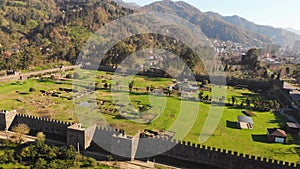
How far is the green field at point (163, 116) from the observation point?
78.4 feet

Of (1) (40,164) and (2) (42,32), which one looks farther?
(2) (42,32)

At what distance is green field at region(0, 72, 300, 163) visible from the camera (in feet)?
78.4

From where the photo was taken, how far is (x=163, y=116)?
30953mm

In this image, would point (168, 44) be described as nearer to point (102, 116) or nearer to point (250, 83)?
point (250, 83)

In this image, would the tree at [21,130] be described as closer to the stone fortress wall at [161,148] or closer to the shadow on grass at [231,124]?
the stone fortress wall at [161,148]

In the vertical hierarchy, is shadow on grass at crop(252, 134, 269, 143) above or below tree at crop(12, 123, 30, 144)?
below

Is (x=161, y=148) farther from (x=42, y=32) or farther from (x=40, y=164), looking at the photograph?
(x=42, y=32)

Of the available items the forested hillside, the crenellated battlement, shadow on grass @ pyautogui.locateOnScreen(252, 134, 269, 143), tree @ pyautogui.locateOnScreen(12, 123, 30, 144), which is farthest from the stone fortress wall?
the forested hillside

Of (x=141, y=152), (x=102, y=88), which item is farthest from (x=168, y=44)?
(x=141, y=152)

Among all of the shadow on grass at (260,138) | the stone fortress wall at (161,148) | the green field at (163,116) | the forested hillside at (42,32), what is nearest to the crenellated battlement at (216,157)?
the stone fortress wall at (161,148)

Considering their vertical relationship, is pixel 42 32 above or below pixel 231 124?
above

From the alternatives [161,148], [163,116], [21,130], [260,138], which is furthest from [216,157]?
[21,130]

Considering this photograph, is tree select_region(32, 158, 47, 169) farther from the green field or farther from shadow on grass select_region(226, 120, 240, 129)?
shadow on grass select_region(226, 120, 240, 129)

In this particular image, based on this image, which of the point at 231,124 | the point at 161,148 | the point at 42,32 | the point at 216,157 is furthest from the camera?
the point at 42,32
